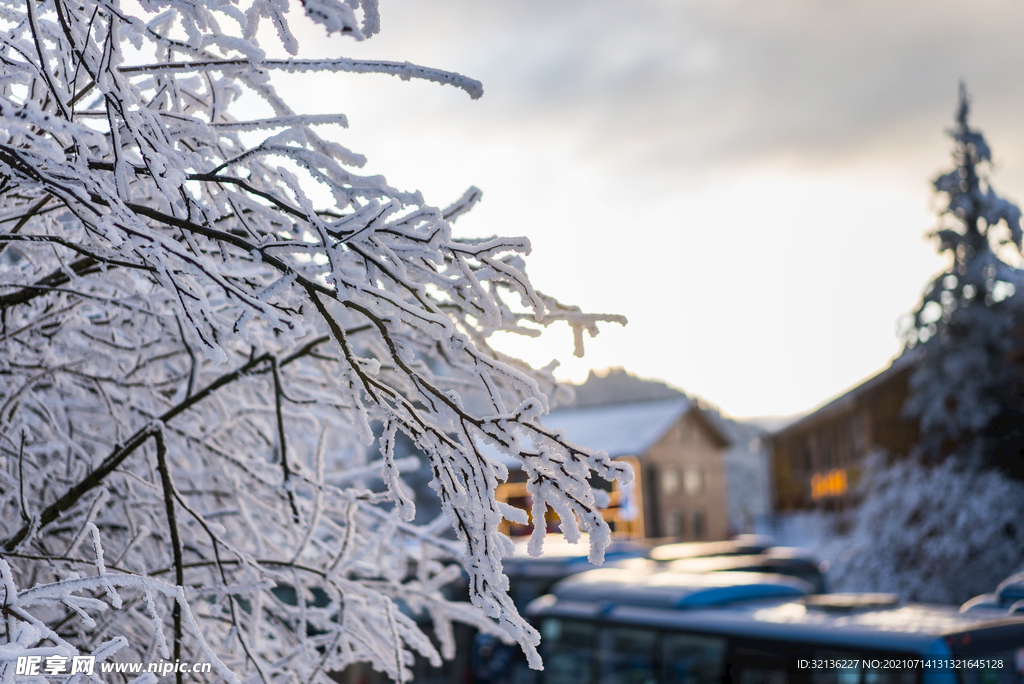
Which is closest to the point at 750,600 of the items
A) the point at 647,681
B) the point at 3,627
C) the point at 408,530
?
the point at 647,681

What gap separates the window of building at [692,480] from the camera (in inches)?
1780

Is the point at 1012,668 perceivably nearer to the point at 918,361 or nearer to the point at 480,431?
the point at 480,431

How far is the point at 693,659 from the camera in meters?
7.50

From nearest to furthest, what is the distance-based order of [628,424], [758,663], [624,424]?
[758,663], [628,424], [624,424]

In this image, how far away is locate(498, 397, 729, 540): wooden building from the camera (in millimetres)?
40562

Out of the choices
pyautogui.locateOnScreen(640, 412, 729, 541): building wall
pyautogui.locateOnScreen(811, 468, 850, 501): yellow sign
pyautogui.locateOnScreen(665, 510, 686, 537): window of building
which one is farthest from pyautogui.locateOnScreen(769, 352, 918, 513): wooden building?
pyautogui.locateOnScreen(665, 510, 686, 537): window of building

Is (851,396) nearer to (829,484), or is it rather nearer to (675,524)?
(829,484)

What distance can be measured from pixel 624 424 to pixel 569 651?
36621mm

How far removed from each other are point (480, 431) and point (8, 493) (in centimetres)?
198

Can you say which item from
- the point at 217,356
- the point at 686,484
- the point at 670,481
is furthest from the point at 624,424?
the point at 217,356

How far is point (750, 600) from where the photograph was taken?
→ 8102 mm

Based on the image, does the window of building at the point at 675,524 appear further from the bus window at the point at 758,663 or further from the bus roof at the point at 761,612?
the bus window at the point at 758,663

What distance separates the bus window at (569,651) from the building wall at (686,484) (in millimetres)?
32347

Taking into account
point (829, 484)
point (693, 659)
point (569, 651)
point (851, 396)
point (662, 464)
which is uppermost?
point (851, 396)
